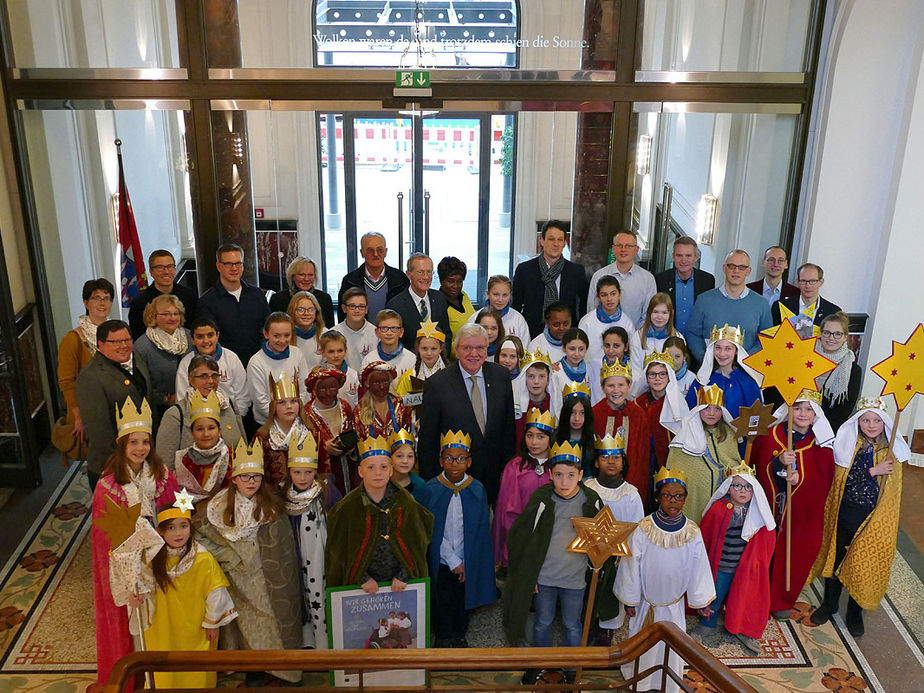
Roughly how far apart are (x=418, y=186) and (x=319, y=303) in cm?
208

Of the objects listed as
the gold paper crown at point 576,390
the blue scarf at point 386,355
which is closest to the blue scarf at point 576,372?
the gold paper crown at point 576,390

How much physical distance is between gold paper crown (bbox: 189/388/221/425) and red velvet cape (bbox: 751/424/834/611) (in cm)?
342

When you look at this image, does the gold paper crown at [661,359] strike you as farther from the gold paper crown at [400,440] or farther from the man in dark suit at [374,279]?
the man in dark suit at [374,279]

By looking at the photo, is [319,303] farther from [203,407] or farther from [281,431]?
[203,407]

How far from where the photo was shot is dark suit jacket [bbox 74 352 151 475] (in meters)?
5.70

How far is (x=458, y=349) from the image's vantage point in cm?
572

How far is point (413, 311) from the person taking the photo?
6973 mm

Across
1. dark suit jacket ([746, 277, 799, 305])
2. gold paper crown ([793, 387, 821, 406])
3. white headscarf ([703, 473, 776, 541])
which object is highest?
dark suit jacket ([746, 277, 799, 305])

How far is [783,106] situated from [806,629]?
4713 millimetres

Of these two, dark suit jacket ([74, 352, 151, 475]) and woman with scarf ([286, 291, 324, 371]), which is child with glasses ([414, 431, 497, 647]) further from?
dark suit jacket ([74, 352, 151, 475])

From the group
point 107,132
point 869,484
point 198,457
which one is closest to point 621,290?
point 869,484

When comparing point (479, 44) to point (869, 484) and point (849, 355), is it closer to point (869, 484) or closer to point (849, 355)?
point (849, 355)

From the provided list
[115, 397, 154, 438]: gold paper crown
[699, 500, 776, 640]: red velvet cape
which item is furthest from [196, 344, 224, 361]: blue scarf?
[699, 500, 776, 640]: red velvet cape

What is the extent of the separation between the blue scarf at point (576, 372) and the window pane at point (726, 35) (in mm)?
3299
